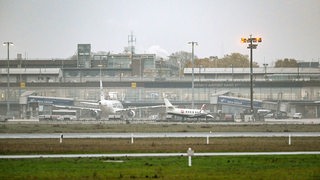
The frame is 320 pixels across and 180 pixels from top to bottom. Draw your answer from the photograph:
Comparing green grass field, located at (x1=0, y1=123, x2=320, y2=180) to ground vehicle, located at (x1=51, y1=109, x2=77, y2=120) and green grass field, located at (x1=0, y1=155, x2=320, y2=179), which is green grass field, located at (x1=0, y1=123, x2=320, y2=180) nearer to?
green grass field, located at (x1=0, y1=155, x2=320, y2=179)

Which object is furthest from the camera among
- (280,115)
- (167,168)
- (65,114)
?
(280,115)

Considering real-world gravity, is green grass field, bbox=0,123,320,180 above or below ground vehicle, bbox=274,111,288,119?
above

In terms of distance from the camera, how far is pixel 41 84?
186750 mm

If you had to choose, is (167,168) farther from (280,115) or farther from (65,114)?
(280,115)

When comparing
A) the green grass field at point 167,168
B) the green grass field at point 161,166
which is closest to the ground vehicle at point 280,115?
the green grass field at point 161,166

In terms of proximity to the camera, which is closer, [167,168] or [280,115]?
[167,168]

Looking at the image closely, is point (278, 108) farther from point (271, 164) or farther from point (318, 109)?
point (271, 164)

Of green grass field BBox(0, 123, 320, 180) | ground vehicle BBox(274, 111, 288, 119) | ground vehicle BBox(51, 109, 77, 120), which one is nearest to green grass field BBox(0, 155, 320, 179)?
green grass field BBox(0, 123, 320, 180)

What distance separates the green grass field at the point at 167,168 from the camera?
3759 cm

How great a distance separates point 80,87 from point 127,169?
146 meters

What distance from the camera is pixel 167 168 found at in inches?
1636

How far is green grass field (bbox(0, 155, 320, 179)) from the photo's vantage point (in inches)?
1480

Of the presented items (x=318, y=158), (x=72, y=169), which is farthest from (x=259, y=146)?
(x=72, y=169)

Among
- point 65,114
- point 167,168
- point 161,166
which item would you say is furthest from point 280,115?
point 167,168
